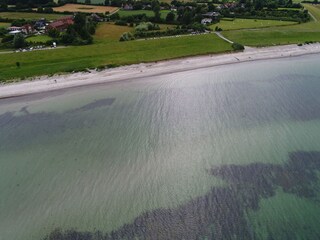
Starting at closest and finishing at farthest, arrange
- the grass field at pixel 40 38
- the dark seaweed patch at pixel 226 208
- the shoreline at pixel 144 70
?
the dark seaweed patch at pixel 226 208
the shoreline at pixel 144 70
the grass field at pixel 40 38

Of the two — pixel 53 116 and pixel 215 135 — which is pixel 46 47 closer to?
pixel 53 116

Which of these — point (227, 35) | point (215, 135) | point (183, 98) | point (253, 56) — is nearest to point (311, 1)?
point (227, 35)

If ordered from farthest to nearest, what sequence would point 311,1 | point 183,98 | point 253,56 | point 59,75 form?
point 311,1
point 253,56
point 59,75
point 183,98

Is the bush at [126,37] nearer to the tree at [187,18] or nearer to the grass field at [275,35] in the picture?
the tree at [187,18]

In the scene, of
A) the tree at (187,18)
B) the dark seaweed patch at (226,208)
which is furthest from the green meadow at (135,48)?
the dark seaweed patch at (226,208)

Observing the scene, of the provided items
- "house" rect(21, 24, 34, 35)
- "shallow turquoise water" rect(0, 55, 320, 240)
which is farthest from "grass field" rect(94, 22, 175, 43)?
"shallow turquoise water" rect(0, 55, 320, 240)

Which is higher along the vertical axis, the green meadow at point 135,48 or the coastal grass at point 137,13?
the green meadow at point 135,48

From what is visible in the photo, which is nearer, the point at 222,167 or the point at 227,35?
the point at 222,167

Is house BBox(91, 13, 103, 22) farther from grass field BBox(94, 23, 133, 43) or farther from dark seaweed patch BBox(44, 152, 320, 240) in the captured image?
dark seaweed patch BBox(44, 152, 320, 240)
